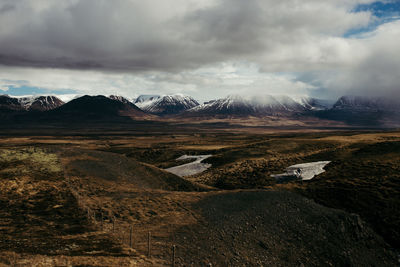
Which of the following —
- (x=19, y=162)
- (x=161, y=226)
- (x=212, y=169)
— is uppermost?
(x=19, y=162)

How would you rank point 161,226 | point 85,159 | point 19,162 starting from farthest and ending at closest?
point 85,159 → point 19,162 → point 161,226

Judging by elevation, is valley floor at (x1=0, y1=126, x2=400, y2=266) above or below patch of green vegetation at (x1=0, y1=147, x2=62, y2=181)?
below

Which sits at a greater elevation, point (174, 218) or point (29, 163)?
point (29, 163)

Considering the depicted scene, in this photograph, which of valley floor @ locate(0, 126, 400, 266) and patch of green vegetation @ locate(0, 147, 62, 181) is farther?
patch of green vegetation @ locate(0, 147, 62, 181)

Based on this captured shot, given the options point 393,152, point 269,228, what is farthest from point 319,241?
point 393,152

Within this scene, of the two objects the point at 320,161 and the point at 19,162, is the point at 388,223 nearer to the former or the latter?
the point at 320,161

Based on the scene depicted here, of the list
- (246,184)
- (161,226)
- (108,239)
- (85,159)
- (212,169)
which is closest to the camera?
(108,239)

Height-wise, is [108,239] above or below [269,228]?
above

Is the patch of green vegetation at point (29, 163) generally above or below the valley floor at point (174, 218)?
above

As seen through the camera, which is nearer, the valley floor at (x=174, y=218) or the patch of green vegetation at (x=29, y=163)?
the valley floor at (x=174, y=218)

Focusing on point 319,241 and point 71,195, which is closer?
point 319,241

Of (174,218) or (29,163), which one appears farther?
(29,163)
